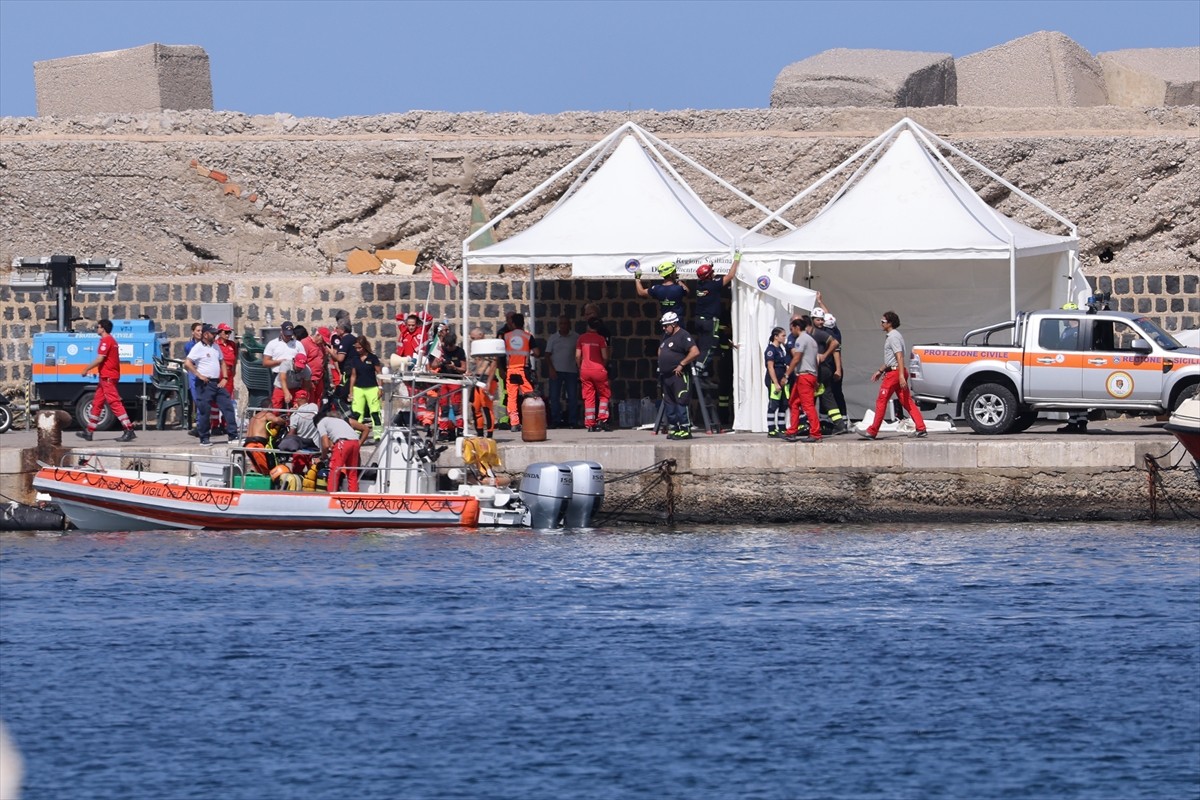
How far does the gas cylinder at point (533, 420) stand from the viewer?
2367 cm

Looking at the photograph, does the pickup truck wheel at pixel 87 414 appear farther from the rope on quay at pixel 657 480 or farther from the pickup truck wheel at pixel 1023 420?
the pickup truck wheel at pixel 1023 420

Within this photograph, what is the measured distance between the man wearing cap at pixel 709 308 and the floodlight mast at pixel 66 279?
767 centimetres

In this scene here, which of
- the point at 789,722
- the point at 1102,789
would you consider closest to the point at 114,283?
the point at 789,722

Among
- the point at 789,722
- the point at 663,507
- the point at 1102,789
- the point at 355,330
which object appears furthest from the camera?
the point at 355,330

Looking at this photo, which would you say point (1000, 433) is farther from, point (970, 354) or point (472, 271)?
point (472, 271)

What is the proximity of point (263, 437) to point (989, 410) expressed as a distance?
25.4 ft

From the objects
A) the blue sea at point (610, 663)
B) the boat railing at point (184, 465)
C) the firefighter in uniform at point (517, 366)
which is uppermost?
the firefighter in uniform at point (517, 366)

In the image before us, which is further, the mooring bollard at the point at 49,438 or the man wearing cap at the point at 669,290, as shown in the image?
the man wearing cap at the point at 669,290

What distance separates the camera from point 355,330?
2844cm

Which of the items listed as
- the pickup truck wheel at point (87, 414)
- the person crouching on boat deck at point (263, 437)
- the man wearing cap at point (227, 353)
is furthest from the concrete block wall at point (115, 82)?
the person crouching on boat deck at point (263, 437)

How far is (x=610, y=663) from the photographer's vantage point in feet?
57.5

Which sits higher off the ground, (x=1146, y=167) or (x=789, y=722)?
(x=1146, y=167)

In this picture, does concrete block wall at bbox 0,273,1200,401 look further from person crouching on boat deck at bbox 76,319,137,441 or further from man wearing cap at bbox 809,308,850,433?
man wearing cap at bbox 809,308,850,433

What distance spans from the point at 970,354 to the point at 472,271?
9488 mm
